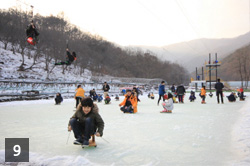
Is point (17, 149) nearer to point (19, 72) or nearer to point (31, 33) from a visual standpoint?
point (31, 33)

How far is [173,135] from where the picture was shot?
533 cm

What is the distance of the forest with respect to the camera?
37.6 meters

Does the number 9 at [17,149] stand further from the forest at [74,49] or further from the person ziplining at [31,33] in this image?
the forest at [74,49]

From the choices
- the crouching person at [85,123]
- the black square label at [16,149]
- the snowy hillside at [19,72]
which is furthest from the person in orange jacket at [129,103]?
the snowy hillside at [19,72]

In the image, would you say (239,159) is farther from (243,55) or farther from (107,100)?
(243,55)

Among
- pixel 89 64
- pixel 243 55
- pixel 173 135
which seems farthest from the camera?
pixel 243 55

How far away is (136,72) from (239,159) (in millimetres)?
72082

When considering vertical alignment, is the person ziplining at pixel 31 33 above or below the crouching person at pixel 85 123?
above

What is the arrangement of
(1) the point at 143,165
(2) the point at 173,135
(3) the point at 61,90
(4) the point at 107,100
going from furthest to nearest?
(3) the point at 61,90, (4) the point at 107,100, (2) the point at 173,135, (1) the point at 143,165

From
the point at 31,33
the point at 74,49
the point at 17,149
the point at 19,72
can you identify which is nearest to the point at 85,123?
the point at 17,149

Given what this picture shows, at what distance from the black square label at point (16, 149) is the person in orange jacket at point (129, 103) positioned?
6.03 meters

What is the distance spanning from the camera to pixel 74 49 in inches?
1955

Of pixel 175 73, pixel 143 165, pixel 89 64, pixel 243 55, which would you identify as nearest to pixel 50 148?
pixel 143 165

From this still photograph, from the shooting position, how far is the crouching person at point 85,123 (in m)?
4.08
